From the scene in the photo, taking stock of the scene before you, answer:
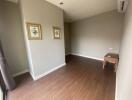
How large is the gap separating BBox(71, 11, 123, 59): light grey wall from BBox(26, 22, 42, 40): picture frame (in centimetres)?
313

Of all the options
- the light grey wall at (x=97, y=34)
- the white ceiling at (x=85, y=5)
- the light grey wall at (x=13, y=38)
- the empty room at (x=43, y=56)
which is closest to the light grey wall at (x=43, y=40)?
the empty room at (x=43, y=56)

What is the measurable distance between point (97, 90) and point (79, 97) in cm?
56

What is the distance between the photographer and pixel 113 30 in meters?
3.97

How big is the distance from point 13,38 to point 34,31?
2.87ft

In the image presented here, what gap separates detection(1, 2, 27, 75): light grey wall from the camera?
2.57m

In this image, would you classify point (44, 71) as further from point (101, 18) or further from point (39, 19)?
point (101, 18)

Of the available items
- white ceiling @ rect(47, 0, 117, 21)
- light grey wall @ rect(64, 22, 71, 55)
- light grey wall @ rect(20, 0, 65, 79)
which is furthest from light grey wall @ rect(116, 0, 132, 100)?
light grey wall @ rect(64, 22, 71, 55)

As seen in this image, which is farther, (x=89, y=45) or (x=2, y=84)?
(x=89, y=45)

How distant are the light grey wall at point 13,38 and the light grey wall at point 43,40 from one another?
1.69 ft

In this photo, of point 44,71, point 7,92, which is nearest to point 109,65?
point 44,71

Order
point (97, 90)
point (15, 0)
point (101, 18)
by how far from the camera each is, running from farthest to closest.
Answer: point (101, 18), point (15, 0), point (97, 90)

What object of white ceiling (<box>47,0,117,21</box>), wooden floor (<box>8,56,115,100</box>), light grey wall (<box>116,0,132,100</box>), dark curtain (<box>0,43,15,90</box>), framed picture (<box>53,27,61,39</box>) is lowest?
wooden floor (<box>8,56,115,100</box>)

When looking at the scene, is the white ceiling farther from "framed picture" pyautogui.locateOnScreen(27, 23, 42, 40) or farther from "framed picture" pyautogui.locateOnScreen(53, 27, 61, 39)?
"framed picture" pyautogui.locateOnScreen(27, 23, 42, 40)

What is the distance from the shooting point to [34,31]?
253cm
